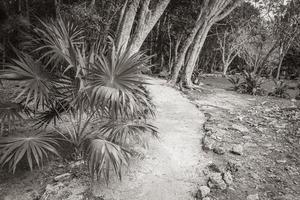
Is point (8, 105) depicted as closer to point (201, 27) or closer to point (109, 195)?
point (109, 195)

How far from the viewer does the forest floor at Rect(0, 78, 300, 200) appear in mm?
3457

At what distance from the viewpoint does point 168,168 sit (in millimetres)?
4078

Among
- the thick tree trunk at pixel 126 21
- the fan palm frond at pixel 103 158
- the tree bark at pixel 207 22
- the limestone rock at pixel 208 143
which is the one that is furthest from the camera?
the tree bark at pixel 207 22

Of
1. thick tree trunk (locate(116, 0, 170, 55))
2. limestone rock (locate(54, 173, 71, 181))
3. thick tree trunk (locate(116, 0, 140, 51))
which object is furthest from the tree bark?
limestone rock (locate(54, 173, 71, 181))

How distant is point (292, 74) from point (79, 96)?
Result: 87.3 ft

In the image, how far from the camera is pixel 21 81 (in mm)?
2951

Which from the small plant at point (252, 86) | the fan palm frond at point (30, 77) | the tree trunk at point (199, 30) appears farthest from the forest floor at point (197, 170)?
the small plant at point (252, 86)

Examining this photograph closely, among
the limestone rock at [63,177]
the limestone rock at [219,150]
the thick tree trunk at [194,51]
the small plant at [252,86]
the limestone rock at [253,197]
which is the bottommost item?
the limestone rock at [63,177]

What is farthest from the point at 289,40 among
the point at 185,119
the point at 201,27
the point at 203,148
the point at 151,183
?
the point at 151,183

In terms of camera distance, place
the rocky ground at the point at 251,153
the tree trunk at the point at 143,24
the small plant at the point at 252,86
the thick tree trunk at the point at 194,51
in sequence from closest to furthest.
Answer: the rocky ground at the point at 251,153 → the tree trunk at the point at 143,24 → the thick tree trunk at the point at 194,51 → the small plant at the point at 252,86

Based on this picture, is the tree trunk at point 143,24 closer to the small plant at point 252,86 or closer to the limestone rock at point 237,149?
the limestone rock at point 237,149

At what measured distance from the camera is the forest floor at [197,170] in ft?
11.3

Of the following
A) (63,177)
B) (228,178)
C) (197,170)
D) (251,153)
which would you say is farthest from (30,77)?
(251,153)

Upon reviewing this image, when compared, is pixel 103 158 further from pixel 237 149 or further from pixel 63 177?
pixel 237 149
